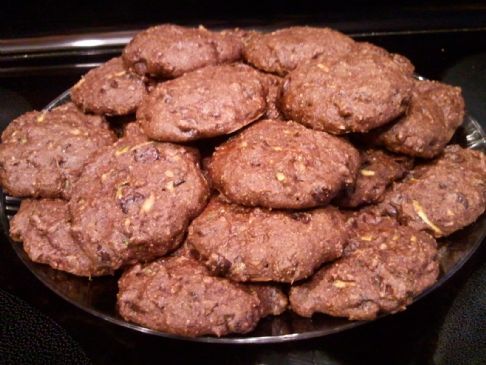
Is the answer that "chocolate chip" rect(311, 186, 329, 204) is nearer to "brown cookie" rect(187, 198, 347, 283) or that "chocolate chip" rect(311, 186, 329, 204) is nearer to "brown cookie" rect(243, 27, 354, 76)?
"brown cookie" rect(187, 198, 347, 283)

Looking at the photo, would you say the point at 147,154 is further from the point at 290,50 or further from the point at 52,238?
the point at 290,50

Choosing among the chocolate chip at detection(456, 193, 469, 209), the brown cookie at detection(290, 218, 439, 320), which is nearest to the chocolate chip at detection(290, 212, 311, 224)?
the brown cookie at detection(290, 218, 439, 320)

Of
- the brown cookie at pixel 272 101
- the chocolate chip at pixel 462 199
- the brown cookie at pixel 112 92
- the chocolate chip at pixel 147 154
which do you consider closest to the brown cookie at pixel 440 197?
the chocolate chip at pixel 462 199

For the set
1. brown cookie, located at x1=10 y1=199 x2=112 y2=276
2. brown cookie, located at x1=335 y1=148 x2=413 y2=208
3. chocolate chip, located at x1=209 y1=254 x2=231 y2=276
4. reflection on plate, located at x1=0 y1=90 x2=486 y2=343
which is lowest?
reflection on plate, located at x1=0 y1=90 x2=486 y2=343

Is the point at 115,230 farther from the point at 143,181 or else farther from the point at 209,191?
the point at 209,191

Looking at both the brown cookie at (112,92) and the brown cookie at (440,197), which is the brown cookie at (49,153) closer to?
the brown cookie at (112,92)

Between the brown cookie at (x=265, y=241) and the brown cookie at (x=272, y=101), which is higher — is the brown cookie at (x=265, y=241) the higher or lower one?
the lower one

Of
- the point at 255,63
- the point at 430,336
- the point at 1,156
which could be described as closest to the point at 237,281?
the point at 430,336
